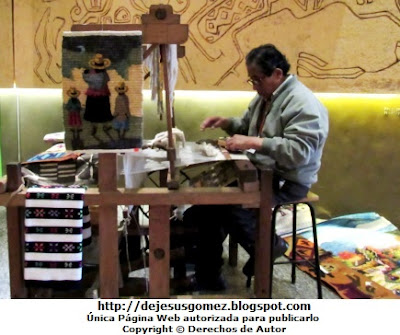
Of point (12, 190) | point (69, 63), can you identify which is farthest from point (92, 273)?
point (69, 63)

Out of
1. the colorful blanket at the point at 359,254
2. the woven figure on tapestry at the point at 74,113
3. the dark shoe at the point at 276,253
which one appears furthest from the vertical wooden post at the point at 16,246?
the colorful blanket at the point at 359,254

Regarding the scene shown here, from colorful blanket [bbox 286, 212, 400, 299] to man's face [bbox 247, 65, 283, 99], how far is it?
1.15 m

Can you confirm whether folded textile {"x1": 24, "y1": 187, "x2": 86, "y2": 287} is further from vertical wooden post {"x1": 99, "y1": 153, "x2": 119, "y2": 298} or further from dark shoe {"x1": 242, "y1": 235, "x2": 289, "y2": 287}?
dark shoe {"x1": 242, "y1": 235, "x2": 289, "y2": 287}

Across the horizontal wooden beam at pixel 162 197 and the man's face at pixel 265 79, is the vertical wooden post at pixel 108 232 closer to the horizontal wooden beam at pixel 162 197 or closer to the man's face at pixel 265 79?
the horizontal wooden beam at pixel 162 197

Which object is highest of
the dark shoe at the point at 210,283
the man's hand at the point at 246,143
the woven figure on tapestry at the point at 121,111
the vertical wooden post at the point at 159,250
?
the woven figure on tapestry at the point at 121,111

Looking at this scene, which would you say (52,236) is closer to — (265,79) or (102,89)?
(102,89)

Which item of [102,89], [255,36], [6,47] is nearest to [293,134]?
[102,89]

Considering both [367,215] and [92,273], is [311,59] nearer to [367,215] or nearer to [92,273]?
[367,215]

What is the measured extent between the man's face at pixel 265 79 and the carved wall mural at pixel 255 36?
48.0 inches

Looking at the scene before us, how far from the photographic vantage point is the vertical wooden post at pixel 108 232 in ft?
5.15

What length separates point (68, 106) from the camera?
1515mm

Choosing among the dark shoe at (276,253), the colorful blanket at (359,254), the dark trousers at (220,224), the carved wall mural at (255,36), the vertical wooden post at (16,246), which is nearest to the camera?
the vertical wooden post at (16,246)

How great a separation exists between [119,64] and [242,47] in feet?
6.64

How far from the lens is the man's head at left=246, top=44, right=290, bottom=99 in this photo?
2117 mm
